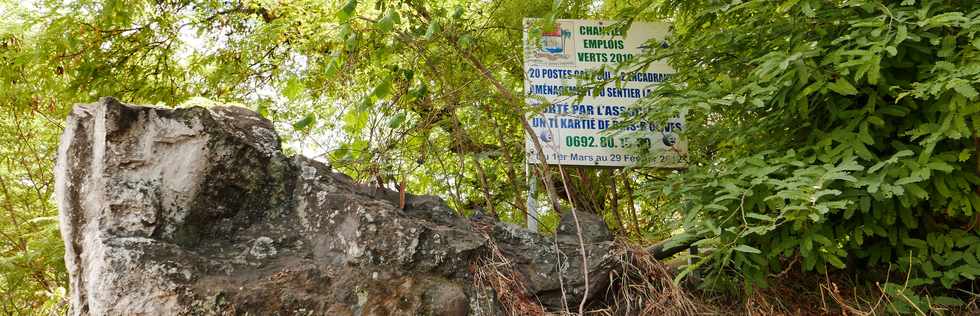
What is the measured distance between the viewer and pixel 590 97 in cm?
543

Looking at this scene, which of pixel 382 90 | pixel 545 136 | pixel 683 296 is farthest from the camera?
pixel 545 136

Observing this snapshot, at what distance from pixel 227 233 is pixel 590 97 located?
270 cm

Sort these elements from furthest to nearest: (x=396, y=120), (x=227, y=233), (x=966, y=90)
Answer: (x=396, y=120)
(x=227, y=233)
(x=966, y=90)

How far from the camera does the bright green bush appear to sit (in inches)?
140

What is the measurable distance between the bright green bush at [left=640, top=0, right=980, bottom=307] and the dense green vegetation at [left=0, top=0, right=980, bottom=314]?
0.05 ft

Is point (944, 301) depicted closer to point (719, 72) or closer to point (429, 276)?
point (719, 72)

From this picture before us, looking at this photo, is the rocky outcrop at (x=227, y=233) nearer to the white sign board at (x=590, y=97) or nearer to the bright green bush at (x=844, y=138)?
the bright green bush at (x=844, y=138)

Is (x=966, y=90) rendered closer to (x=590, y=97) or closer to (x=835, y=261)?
(x=835, y=261)

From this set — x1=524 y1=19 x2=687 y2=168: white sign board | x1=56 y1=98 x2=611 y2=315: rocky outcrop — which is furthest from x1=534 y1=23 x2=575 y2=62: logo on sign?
x1=56 y1=98 x2=611 y2=315: rocky outcrop

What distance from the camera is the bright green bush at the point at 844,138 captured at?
3.55 metres

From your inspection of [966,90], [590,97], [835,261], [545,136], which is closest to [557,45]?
[590,97]

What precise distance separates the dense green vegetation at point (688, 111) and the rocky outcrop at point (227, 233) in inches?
27.6

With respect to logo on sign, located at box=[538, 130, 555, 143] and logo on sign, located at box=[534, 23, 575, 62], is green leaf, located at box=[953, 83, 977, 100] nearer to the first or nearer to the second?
logo on sign, located at box=[538, 130, 555, 143]

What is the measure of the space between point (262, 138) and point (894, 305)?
3.35m
